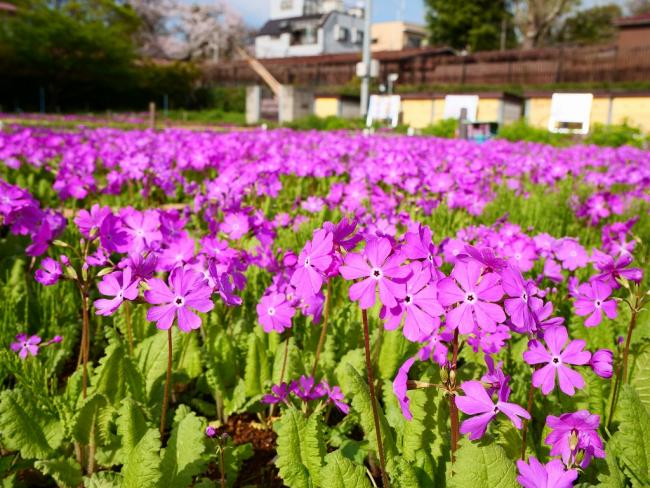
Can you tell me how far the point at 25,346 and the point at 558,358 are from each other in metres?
1.86

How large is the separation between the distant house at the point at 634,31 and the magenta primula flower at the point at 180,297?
37.7 metres

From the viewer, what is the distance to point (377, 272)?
3.86 ft

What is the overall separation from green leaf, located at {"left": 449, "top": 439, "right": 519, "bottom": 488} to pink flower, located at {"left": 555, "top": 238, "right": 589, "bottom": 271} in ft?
4.47

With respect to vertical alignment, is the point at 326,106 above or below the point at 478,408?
above

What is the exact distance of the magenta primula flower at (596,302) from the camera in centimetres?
157

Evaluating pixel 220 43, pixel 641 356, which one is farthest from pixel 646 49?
pixel 220 43

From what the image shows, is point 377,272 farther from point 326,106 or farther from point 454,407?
point 326,106

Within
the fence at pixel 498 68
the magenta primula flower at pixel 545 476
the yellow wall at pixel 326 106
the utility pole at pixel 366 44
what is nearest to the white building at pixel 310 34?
the fence at pixel 498 68

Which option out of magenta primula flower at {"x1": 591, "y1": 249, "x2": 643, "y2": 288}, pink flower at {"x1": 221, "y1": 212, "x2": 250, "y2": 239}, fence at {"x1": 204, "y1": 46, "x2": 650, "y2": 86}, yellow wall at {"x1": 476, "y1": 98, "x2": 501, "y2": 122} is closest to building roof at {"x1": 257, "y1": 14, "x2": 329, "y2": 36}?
fence at {"x1": 204, "y1": 46, "x2": 650, "y2": 86}

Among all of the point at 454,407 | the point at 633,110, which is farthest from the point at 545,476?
the point at 633,110

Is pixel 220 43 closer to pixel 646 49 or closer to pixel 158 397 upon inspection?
pixel 646 49

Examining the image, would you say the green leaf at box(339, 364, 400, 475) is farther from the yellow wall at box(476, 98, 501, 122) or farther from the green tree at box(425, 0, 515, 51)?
the green tree at box(425, 0, 515, 51)

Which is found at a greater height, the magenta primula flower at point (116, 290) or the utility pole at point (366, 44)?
the utility pole at point (366, 44)

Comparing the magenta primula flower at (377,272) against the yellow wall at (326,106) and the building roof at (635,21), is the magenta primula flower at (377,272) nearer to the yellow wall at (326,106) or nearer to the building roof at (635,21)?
the yellow wall at (326,106)
